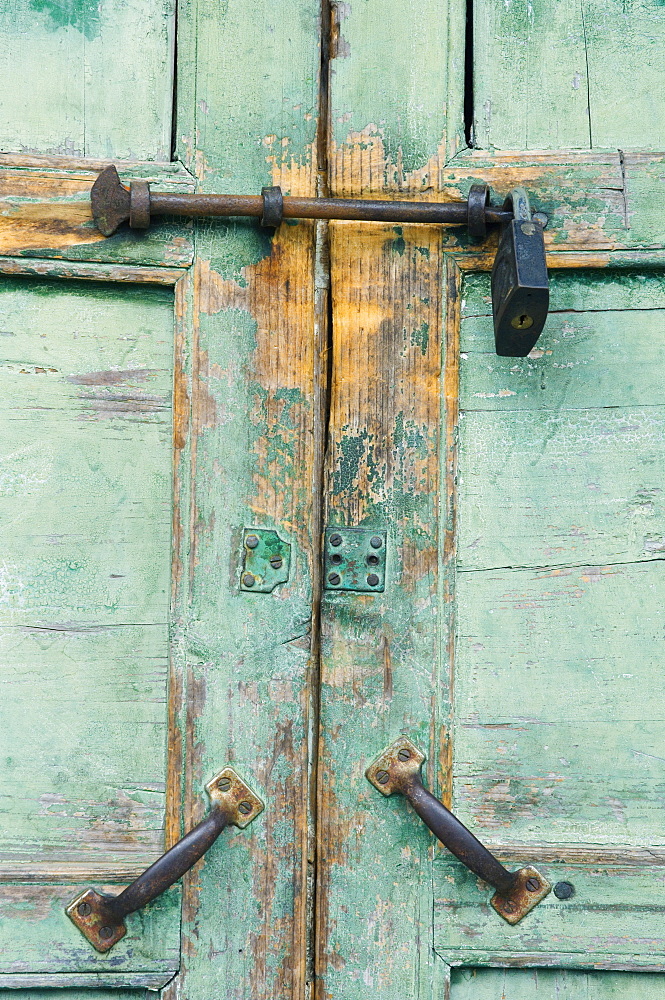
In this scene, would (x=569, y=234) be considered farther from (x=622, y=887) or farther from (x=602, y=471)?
(x=622, y=887)

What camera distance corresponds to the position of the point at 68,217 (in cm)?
102

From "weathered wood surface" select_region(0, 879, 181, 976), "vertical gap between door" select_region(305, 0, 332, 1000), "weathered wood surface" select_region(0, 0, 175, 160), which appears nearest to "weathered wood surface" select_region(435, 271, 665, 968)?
"vertical gap between door" select_region(305, 0, 332, 1000)

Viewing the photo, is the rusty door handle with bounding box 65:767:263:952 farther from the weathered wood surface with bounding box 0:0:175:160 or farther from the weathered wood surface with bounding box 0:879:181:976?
the weathered wood surface with bounding box 0:0:175:160

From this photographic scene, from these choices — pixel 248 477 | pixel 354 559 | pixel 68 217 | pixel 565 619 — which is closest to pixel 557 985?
pixel 565 619

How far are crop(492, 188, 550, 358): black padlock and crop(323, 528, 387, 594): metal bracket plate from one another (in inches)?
9.8

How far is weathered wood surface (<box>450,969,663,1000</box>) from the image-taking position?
1005mm

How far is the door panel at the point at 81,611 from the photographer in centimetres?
99

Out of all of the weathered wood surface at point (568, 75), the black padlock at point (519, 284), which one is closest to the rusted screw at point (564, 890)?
the black padlock at point (519, 284)

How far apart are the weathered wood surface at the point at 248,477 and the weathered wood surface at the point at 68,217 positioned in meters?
0.04

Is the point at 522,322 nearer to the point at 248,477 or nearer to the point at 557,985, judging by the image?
the point at 248,477

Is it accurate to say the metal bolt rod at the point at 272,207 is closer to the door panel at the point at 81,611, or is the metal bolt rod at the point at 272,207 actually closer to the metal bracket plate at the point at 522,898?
the door panel at the point at 81,611

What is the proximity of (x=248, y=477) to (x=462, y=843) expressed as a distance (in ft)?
1.46

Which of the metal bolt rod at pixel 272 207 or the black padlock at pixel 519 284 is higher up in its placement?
the metal bolt rod at pixel 272 207

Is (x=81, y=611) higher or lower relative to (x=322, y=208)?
lower
